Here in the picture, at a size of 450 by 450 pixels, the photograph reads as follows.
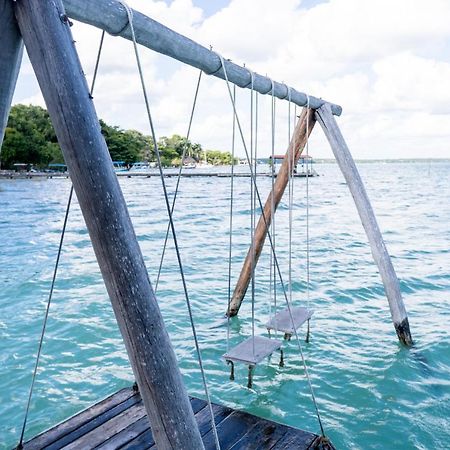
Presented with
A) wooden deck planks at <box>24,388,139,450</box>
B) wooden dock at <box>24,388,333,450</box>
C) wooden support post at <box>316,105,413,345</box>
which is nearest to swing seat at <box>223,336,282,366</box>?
wooden dock at <box>24,388,333,450</box>

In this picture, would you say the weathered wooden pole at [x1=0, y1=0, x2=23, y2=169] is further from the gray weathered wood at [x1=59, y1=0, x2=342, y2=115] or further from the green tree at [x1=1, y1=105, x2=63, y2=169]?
the green tree at [x1=1, y1=105, x2=63, y2=169]

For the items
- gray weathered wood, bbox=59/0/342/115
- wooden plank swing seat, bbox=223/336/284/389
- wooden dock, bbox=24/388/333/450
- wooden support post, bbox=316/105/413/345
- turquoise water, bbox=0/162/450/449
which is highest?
gray weathered wood, bbox=59/0/342/115

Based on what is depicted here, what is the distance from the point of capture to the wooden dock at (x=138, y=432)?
116 inches

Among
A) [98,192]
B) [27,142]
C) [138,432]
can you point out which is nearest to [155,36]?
[98,192]

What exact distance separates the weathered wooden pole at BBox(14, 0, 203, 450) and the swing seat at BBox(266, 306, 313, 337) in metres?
2.57

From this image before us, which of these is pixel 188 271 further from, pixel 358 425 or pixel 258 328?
pixel 358 425

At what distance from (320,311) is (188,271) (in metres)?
3.85

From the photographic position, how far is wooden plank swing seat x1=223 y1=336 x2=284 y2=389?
3637 millimetres

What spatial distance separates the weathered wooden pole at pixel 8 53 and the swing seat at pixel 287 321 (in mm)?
3095

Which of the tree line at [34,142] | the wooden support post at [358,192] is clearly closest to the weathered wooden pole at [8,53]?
the wooden support post at [358,192]

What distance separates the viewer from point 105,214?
1.69 m

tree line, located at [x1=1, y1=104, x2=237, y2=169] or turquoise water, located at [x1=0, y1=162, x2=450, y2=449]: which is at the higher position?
tree line, located at [x1=1, y1=104, x2=237, y2=169]

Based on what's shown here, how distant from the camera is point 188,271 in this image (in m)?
10.5

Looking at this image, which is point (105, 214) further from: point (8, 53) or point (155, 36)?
point (155, 36)
